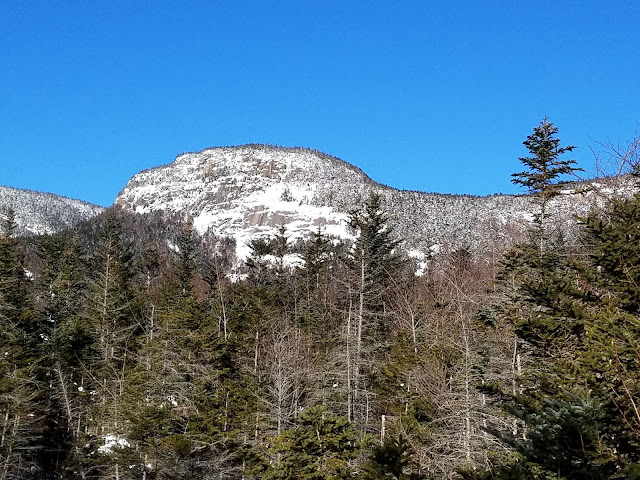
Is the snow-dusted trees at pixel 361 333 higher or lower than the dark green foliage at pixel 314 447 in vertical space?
higher

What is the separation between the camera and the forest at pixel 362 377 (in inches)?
299

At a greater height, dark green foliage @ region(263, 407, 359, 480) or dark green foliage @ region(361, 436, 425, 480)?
dark green foliage @ region(361, 436, 425, 480)

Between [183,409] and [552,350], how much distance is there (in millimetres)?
20657

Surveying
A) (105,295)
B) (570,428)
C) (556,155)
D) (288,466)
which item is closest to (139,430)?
(288,466)

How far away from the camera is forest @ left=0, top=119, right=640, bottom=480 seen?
299 inches

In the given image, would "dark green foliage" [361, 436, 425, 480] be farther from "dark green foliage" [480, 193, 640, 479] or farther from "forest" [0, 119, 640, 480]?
"dark green foliage" [480, 193, 640, 479]

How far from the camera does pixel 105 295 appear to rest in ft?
117

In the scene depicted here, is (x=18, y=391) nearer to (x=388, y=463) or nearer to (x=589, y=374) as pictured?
(x=388, y=463)

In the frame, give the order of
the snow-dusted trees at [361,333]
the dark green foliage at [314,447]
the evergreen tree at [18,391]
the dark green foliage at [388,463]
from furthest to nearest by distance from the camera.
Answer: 1. the snow-dusted trees at [361,333]
2. the evergreen tree at [18,391]
3. the dark green foliage at [314,447]
4. the dark green foliage at [388,463]

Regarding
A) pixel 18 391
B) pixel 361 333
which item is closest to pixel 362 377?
pixel 361 333

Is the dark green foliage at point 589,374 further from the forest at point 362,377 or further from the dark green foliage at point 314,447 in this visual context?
the dark green foliage at point 314,447

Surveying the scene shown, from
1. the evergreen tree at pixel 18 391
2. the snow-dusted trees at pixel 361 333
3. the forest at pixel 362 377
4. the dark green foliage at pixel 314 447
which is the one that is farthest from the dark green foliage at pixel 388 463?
the evergreen tree at pixel 18 391

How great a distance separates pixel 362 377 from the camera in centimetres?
2602

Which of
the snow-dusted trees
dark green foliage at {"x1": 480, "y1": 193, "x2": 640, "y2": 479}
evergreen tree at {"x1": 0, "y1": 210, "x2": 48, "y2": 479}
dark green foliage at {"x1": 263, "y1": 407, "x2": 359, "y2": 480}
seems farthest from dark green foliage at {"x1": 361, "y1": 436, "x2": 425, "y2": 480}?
evergreen tree at {"x1": 0, "y1": 210, "x2": 48, "y2": 479}
